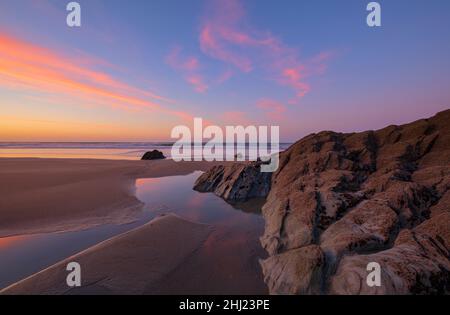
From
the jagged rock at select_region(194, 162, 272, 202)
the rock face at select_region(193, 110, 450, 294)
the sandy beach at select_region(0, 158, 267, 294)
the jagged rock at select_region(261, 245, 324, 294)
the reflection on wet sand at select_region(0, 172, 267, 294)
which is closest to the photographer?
the rock face at select_region(193, 110, 450, 294)

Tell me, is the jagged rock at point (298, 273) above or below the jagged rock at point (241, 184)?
below

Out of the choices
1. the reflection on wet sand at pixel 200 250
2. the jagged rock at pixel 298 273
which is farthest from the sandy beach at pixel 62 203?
the jagged rock at pixel 298 273

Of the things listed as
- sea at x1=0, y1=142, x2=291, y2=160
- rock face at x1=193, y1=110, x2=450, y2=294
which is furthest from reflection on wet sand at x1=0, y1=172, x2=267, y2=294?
sea at x1=0, y1=142, x2=291, y2=160

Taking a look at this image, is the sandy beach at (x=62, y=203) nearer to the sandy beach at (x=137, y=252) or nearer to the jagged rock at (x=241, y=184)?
the sandy beach at (x=137, y=252)

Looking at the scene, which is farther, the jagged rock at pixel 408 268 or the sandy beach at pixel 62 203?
the sandy beach at pixel 62 203

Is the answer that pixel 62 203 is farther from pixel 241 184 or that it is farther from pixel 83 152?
pixel 83 152

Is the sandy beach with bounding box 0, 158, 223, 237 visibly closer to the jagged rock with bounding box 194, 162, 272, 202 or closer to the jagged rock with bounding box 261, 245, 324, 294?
the jagged rock with bounding box 194, 162, 272, 202

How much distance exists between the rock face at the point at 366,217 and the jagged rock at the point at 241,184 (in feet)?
6.99

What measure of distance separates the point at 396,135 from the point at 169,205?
1044 centimetres

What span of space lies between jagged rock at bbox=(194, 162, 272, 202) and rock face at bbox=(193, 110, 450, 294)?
2130 millimetres

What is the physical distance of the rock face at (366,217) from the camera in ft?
12.4

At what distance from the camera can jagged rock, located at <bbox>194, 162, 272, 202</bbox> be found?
1141 cm

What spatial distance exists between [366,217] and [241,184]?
6.87 metres
